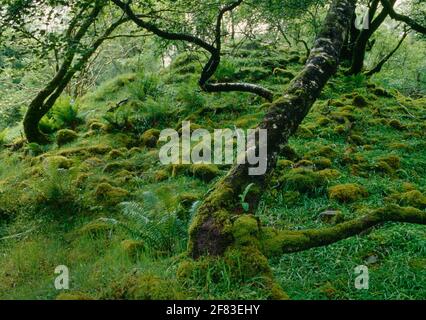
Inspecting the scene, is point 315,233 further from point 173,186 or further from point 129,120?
point 129,120

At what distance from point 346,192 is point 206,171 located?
2248mm

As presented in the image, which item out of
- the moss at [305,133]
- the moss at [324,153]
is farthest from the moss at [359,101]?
the moss at [324,153]

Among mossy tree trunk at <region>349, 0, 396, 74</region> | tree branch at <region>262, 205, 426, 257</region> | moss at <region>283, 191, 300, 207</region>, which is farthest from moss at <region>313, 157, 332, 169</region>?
mossy tree trunk at <region>349, 0, 396, 74</region>

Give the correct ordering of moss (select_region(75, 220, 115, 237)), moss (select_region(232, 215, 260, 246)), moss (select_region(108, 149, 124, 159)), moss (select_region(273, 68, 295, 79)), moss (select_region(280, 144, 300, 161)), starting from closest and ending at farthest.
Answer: moss (select_region(232, 215, 260, 246))
moss (select_region(75, 220, 115, 237))
moss (select_region(280, 144, 300, 161))
moss (select_region(108, 149, 124, 159))
moss (select_region(273, 68, 295, 79))

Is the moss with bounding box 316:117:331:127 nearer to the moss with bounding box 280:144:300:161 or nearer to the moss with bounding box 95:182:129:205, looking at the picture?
the moss with bounding box 280:144:300:161

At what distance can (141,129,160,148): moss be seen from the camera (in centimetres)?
888

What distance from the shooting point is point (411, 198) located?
522 cm

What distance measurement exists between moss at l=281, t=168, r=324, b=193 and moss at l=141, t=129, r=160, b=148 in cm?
357

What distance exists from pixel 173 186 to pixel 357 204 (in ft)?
9.04

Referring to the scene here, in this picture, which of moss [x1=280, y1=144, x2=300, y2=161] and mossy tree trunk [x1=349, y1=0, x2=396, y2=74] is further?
mossy tree trunk [x1=349, y1=0, x2=396, y2=74]

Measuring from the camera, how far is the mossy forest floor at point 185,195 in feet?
11.8

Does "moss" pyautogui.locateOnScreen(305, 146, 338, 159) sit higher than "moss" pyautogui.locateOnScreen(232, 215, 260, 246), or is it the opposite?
"moss" pyautogui.locateOnScreen(305, 146, 338, 159)

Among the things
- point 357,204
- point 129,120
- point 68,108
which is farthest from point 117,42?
point 357,204

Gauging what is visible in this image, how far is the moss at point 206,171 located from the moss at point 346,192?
1887 millimetres
